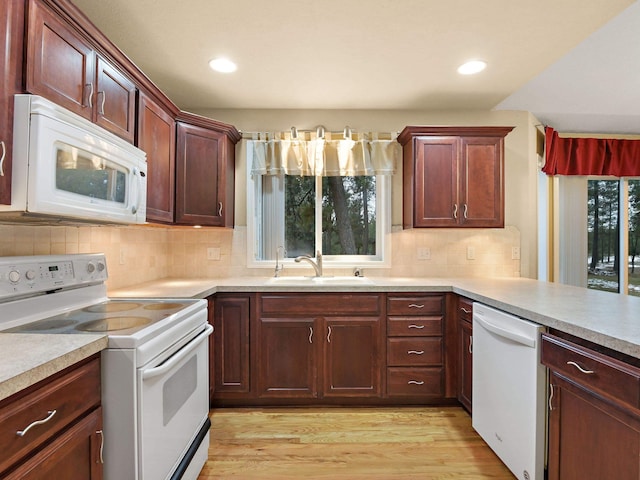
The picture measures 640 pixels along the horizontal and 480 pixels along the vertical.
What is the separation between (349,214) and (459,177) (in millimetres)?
956

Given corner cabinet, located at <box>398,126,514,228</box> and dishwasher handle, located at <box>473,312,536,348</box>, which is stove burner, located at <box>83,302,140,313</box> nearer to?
dishwasher handle, located at <box>473,312,536,348</box>

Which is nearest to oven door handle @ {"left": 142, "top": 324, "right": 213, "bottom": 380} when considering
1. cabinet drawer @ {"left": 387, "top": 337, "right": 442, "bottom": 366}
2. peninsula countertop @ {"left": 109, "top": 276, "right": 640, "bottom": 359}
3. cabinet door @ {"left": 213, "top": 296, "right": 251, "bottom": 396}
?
peninsula countertop @ {"left": 109, "top": 276, "right": 640, "bottom": 359}

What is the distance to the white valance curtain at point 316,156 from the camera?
2.86 meters

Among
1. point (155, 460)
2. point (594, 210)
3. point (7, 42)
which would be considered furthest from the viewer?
point (594, 210)

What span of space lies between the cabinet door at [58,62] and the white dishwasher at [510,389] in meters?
2.10

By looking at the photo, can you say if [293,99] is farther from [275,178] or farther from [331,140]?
[275,178]

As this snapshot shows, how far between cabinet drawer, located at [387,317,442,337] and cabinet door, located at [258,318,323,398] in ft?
1.67

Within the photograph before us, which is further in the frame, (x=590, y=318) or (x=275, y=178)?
(x=275, y=178)

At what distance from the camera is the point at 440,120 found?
2.96 metres

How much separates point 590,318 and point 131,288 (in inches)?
98.3

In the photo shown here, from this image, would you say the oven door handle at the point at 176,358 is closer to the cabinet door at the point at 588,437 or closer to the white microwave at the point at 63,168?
the white microwave at the point at 63,168

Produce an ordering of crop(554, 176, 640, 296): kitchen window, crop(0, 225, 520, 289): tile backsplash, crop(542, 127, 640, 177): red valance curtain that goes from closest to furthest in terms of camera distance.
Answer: crop(0, 225, 520, 289): tile backsplash, crop(542, 127, 640, 177): red valance curtain, crop(554, 176, 640, 296): kitchen window

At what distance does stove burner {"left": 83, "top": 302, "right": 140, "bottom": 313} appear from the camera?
1561mm

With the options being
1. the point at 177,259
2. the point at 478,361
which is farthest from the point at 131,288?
the point at 478,361
